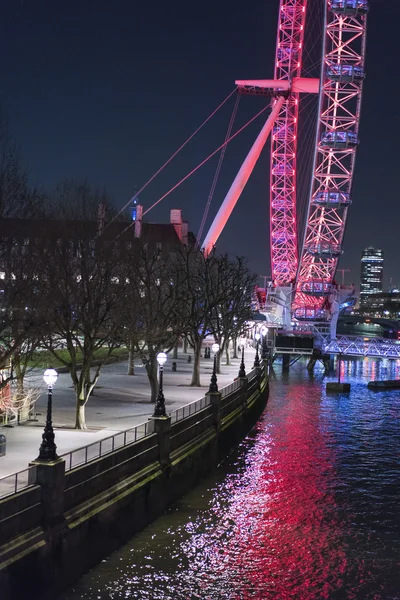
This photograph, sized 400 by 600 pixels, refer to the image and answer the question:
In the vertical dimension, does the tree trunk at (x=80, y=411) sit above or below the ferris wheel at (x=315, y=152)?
below

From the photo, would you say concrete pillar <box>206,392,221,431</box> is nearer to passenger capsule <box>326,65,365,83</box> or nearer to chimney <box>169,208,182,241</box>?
passenger capsule <box>326,65,365,83</box>

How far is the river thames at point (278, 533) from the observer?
56.7ft

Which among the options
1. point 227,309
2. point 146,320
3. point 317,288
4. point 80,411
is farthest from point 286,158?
point 80,411

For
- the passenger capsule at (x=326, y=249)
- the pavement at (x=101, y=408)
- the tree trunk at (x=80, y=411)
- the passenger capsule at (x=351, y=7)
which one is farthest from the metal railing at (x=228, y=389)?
the passenger capsule at (x=351, y=7)

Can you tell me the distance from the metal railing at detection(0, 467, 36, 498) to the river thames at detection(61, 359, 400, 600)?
8.33 ft

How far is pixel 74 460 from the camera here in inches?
716

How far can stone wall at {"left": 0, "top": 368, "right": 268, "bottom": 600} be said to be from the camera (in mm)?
14352

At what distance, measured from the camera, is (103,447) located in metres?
19.8

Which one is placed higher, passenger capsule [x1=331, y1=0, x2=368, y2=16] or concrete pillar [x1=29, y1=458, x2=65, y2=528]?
passenger capsule [x1=331, y1=0, x2=368, y2=16]

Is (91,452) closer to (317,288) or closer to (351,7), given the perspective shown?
(351,7)

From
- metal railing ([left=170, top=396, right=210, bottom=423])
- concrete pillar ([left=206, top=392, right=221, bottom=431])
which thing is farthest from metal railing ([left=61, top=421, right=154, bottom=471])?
concrete pillar ([left=206, top=392, right=221, bottom=431])

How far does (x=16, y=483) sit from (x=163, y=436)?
8202 mm

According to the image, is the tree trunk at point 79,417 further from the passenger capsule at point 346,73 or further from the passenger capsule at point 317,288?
the passenger capsule at point 317,288

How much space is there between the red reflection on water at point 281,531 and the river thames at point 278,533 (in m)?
0.03
